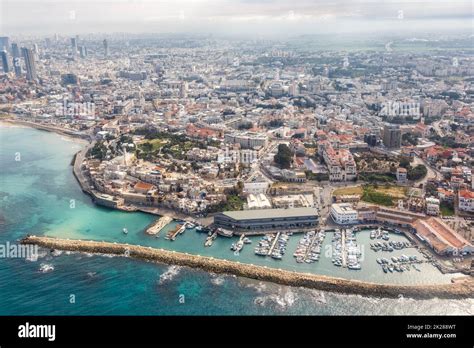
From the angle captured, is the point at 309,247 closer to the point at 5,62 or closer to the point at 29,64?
the point at 29,64

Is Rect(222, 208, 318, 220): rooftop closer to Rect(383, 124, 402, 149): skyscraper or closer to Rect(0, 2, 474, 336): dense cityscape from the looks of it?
Rect(0, 2, 474, 336): dense cityscape

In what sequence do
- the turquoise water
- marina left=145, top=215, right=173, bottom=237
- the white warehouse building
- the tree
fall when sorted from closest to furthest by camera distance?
the turquoise water, marina left=145, top=215, right=173, bottom=237, the white warehouse building, the tree

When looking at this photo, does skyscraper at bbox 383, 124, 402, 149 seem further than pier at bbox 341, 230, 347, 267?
Yes

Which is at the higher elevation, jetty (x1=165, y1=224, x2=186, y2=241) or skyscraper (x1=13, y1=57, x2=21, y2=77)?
skyscraper (x1=13, y1=57, x2=21, y2=77)

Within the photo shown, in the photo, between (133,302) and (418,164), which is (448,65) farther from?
(133,302)

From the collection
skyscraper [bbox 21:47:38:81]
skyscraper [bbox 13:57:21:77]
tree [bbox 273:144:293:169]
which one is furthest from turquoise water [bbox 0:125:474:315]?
skyscraper [bbox 13:57:21:77]

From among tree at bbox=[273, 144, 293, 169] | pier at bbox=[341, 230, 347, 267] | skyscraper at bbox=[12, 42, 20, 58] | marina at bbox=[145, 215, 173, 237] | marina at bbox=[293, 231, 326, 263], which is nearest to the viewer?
pier at bbox=[341, 230, 347, 267]

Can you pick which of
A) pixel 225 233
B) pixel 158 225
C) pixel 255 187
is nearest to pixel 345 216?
pixel 255 187

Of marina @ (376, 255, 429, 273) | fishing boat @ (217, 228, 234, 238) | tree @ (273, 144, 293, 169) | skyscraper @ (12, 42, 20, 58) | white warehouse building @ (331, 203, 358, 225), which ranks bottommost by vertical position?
marina @ (376, 255, 429, 273)
